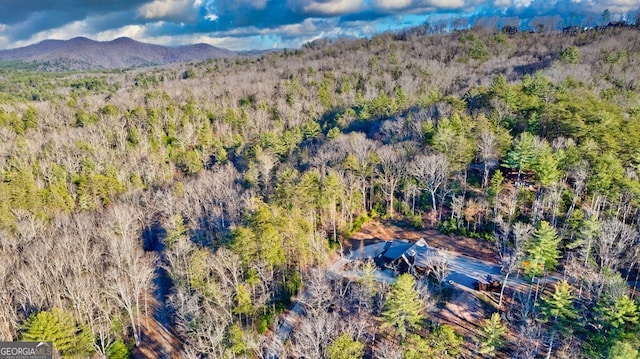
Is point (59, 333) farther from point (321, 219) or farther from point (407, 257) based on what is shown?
point (407, 257)

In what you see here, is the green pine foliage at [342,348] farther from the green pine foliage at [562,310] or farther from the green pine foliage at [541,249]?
the green pine foliage at [541,249]

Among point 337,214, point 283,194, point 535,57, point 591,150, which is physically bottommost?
point 337,214

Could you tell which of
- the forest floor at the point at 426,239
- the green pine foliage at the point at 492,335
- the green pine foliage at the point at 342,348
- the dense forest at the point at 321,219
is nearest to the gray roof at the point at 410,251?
the dense forest at the point at 321,219

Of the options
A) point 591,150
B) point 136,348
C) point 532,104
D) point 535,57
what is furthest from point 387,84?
point 136,348

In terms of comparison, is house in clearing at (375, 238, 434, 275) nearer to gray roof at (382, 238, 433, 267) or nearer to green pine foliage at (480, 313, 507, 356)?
gray roof at (382, 238, 433, 267)

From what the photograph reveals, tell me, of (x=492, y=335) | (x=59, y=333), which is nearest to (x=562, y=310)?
(x=492, y=335)

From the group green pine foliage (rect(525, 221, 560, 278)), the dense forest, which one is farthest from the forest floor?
green pine foliage (rect(525, 221, 560, 278))

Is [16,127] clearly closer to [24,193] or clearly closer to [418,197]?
[24,193]
